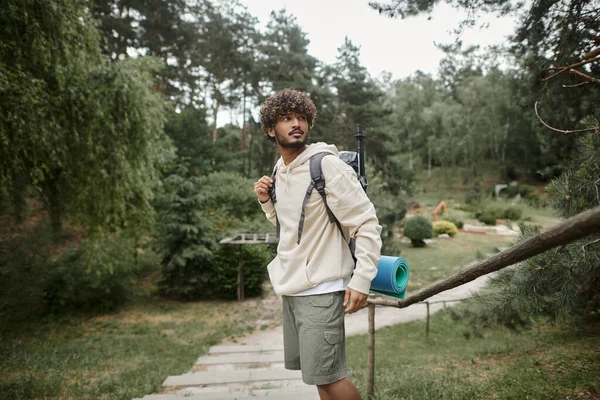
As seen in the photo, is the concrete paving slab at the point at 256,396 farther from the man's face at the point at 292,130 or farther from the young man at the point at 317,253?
the man's face at the point at 292,130

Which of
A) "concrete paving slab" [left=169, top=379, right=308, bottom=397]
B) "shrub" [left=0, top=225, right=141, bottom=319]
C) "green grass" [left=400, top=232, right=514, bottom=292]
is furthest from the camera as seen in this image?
"green grass" [left=400, top=232, right=514, bottom=292]

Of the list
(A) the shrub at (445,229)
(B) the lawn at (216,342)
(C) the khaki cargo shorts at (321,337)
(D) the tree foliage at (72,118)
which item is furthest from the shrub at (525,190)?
(C) the khaki cargo shorts at (321,337)

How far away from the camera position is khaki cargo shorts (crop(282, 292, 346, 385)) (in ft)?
5.71

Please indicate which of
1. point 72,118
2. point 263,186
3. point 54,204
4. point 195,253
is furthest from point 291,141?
point 195,253

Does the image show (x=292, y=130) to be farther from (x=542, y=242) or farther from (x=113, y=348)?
(x=113, y=348)

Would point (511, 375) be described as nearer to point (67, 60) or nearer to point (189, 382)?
point (189, 382)

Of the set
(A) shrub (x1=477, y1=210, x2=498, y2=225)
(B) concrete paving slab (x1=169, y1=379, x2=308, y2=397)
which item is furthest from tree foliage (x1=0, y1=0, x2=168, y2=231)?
(A) shrub (x1=477, y1=210, x2=498, y2=225)

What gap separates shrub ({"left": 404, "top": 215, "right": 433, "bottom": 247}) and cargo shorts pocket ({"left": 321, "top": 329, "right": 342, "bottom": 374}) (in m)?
16.6

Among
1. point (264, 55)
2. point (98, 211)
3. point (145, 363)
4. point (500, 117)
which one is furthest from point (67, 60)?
point (500, 117)

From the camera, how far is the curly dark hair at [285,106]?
2021 millimetres

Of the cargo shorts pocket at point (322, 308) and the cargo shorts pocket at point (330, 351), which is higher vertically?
the cargo shorts pocket at point (322, 308)

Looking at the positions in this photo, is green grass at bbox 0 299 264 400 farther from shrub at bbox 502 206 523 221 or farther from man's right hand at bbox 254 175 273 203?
shrub at bbox 502 206 523 221

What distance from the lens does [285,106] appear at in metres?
2.02

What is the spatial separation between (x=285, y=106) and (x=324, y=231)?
648 mm
